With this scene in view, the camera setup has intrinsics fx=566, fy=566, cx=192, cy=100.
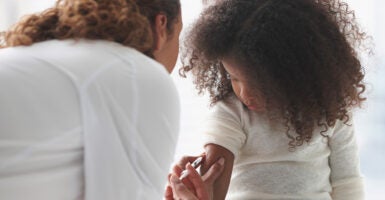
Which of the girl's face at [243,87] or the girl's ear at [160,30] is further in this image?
the girl's face at [243,87]

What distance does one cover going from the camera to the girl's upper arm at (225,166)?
128 centimetres

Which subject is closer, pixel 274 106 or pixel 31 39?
pixel 31 39

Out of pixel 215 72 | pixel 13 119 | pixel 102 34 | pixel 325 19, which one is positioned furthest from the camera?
pixel 215 72

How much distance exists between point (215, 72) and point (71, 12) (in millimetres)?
429

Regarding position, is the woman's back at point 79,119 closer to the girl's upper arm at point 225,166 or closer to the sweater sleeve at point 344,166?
the girl's upper arm at point 225,166

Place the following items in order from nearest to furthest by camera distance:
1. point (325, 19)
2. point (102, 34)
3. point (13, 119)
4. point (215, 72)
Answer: point (13, 119)
point (102, 34)
point (325, 19)
point (215, 72)

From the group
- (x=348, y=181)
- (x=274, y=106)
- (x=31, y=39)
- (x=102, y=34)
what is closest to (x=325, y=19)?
(x=274, y=106)

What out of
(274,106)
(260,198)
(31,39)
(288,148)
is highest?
(31,39)

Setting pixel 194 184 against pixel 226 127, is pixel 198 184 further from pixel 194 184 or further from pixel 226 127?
pixel 226 127

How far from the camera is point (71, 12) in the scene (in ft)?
3.31

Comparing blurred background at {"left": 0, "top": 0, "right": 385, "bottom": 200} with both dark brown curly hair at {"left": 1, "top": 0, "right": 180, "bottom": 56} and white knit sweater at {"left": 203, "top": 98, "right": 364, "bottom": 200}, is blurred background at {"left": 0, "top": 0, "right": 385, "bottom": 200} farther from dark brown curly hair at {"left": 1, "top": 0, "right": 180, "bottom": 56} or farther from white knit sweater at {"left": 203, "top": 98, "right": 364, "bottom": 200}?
dark brown curly hair at {"left": 1, "top": 0, "right": 180, "bottom": 56}

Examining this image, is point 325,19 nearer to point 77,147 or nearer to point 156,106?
point 156,106

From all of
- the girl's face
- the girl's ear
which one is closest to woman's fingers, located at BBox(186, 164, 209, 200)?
the girl's face

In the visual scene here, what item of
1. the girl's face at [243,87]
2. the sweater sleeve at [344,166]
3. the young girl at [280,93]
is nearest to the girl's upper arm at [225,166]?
the young girl at [280,93]
